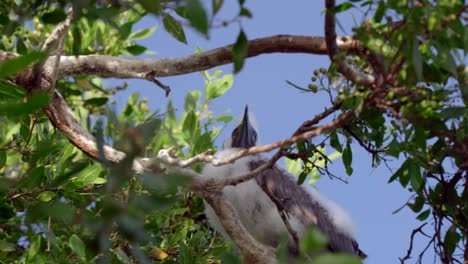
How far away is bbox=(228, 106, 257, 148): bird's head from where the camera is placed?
5926mm

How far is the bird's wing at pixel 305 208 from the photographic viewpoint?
4879 mm

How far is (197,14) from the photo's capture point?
2.21 meters

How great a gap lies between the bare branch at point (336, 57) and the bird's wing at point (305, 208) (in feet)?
6.45

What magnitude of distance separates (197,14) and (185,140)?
268 centimetres

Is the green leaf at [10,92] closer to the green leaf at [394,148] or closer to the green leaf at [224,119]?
the green leaf at [394,148]

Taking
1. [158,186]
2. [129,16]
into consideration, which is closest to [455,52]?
[158,186]

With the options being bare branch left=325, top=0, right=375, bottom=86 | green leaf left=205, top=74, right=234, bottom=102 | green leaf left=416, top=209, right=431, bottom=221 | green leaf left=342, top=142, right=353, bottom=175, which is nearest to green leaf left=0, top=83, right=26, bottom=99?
bare branch left=325, top=0, right=375, bottom=86

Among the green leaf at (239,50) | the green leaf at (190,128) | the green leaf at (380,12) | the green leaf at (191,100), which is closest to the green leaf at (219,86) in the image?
the green leaf at (191,100)

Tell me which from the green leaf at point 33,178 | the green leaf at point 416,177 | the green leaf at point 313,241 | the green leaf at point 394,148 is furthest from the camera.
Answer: the green leaf at point 33,178

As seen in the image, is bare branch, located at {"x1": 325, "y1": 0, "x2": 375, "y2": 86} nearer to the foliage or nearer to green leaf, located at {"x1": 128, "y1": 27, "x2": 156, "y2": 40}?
the foliage

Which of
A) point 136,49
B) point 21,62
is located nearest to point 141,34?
point 136,49

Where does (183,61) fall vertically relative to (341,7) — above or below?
below

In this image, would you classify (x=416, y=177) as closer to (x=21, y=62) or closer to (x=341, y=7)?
(x=341, y=7)

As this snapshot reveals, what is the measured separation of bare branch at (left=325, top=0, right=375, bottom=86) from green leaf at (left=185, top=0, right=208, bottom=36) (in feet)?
2.29
